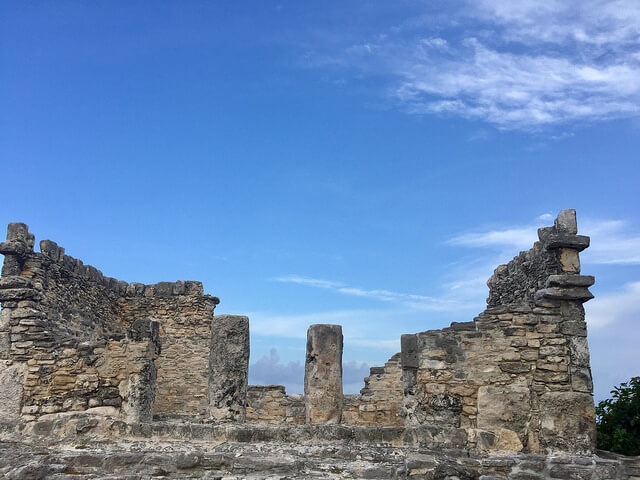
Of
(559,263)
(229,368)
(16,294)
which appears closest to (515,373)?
(559,263)

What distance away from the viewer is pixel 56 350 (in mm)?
9641

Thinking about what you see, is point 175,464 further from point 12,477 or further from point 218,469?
point 12,477

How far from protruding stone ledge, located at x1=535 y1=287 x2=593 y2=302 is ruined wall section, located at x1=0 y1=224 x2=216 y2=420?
5.79 meters

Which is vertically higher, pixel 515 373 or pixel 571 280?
pixel 571 280

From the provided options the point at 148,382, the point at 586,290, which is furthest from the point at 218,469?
the point at 586,290

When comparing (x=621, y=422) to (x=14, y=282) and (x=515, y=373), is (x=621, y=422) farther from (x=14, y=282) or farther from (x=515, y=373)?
(x=14, y=282)

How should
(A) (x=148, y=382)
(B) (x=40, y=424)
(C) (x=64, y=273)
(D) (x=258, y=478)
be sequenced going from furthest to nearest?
(C) (x=64, y=273) → (A) (x=148, y=382) → (B) (x=40, y=424) → (D) (x=258, y=478)

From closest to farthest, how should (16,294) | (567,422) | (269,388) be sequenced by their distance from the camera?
(567,422), (16,294), (269,388)

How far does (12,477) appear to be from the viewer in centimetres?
657

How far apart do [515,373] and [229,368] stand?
12.9ft

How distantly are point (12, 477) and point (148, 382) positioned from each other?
8.96 ft

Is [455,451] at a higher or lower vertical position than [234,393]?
lower

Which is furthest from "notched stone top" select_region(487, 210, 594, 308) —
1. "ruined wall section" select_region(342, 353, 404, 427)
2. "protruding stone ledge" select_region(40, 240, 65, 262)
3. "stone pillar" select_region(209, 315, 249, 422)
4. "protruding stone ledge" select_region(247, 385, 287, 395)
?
"protruding stone ledge" select_region(40, 240, 65, 262)

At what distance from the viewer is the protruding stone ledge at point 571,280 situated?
→ 28.2 feet
